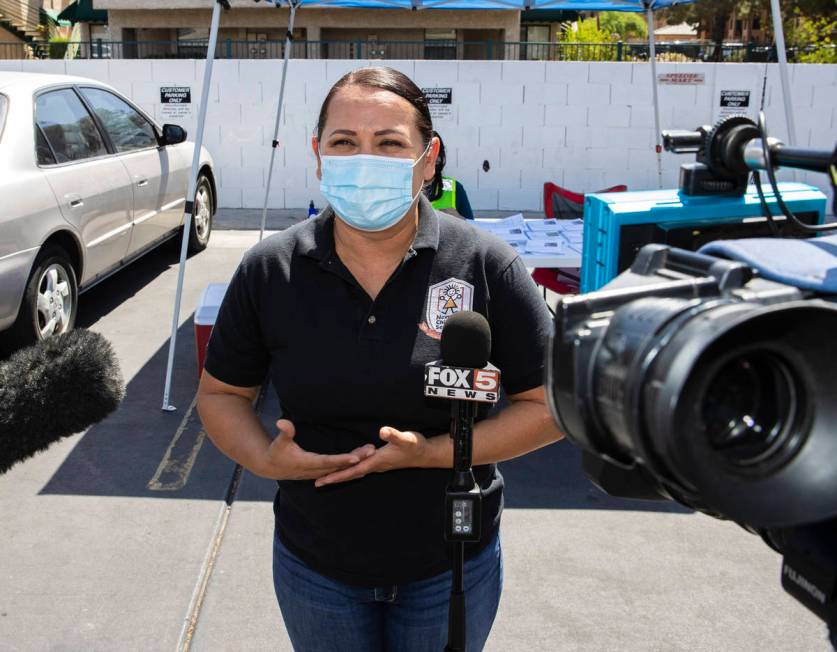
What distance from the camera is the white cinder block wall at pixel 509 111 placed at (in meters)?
11.9

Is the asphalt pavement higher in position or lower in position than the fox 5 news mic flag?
lower

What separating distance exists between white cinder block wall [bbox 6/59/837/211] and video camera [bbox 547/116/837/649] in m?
11.2

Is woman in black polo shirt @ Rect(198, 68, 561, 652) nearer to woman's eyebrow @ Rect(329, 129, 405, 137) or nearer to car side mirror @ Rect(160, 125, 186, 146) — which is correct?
woman's eyebrow @ Rect(329, 129, 405, 137)

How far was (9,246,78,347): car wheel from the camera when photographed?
531cm

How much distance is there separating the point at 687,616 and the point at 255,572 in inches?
64.4

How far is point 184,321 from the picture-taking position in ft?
21.9

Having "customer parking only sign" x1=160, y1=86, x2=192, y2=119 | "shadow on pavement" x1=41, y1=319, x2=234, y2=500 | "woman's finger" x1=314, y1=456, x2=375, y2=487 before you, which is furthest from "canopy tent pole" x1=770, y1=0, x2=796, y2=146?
"customer parking only sign" x1=160, y1=86, x2=192, y2=119

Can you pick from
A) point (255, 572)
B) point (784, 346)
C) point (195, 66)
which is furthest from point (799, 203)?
point (195, 66)

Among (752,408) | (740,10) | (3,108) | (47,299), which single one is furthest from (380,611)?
(740,10)

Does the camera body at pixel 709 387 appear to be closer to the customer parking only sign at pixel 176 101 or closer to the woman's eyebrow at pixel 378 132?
the woman's eyebrow at pixel 378 132

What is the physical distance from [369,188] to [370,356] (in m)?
0.39

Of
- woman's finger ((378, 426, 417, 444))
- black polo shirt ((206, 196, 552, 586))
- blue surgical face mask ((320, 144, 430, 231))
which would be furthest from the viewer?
blue surgical face mask ((320, 144, 430, 231))

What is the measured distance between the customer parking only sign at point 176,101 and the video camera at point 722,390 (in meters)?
11.9

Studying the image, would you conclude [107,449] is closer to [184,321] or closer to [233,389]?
[184,321]
